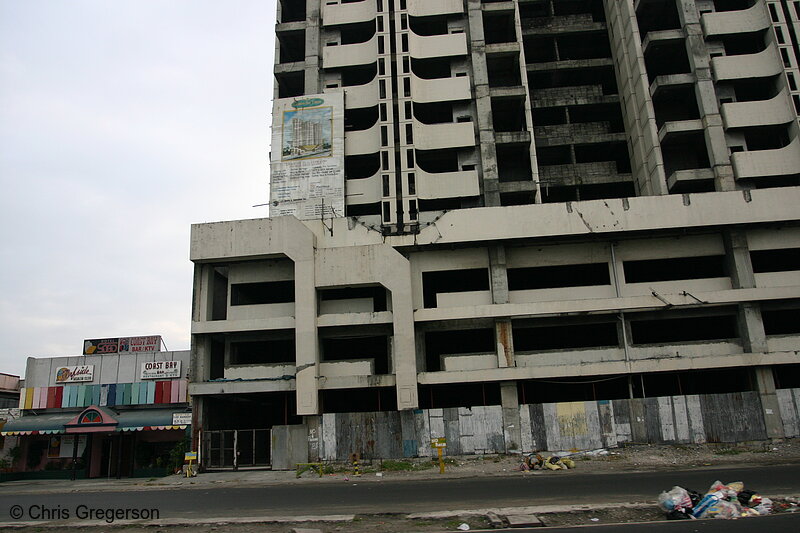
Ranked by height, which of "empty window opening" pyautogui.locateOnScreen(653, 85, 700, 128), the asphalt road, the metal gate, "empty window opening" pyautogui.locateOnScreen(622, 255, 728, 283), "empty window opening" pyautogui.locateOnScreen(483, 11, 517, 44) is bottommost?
the asphalt road

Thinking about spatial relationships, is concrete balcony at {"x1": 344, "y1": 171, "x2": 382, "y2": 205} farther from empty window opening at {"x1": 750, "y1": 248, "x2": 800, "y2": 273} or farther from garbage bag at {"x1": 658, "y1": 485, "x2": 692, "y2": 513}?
garbage bag at {"x1": 658, "y1": 485, "x2": 692, "y2": 513}

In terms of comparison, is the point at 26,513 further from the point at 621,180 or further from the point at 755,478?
the point at 621,180

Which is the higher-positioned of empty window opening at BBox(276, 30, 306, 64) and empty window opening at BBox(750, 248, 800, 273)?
empty window opening at BBox(276, 30, 306, 64)

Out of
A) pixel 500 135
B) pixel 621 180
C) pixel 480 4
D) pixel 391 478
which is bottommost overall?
pixel 391 478

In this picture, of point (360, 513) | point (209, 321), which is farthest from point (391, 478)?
point (209, 321)

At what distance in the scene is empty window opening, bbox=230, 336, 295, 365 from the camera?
1409 inches

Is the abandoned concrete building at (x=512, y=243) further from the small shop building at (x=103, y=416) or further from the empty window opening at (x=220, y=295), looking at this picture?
the small shop building at (x=103, y=416)

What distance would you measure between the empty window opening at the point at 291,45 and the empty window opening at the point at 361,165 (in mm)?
11230

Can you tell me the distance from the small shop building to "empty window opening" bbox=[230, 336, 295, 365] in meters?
3.54

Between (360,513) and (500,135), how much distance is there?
31.0 m

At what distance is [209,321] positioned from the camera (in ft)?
106

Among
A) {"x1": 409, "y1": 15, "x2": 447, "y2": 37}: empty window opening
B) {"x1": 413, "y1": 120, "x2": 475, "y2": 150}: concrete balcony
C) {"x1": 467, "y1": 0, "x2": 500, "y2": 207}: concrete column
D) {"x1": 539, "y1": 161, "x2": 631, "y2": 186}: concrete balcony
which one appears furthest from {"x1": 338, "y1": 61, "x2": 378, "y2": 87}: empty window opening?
{"x1": 539, "y1": 161, "x2": 631, "y2": 186}: concrete balcony

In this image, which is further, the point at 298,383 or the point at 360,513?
the point at 298,383

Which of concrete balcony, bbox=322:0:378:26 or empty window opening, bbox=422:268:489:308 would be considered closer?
empty window opening, bbox=422:268:489:308
